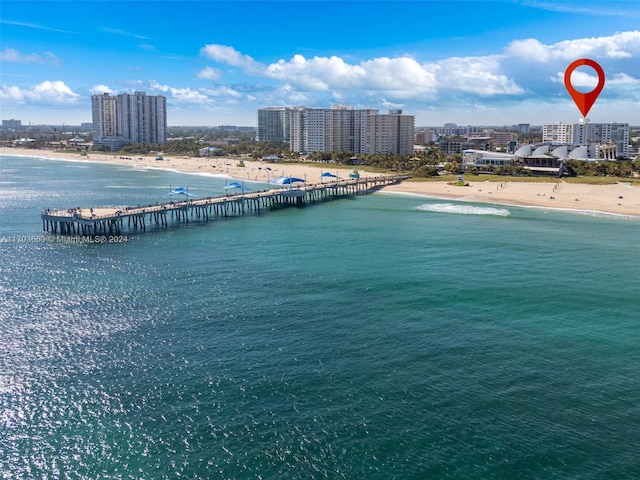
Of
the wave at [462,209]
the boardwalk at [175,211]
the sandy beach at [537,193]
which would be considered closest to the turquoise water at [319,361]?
the boardwalk at [175,211]

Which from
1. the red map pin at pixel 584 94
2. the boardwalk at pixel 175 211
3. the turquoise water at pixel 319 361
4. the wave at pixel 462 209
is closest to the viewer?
the turquoise water at pixel 319 361

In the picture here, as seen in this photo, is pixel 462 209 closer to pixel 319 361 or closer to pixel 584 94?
pixel 584 94

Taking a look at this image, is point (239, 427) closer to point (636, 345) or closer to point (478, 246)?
point (636, 345)

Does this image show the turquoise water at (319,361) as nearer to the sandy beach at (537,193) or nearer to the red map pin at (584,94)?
the red map pin at (584,94)

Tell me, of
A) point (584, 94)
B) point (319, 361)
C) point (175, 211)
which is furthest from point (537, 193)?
point (319, 361)

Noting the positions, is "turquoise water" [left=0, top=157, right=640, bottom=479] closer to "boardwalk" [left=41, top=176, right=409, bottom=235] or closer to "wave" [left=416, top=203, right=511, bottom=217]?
"boardwalk" [left=41, top=176, right=409, bottom=235]

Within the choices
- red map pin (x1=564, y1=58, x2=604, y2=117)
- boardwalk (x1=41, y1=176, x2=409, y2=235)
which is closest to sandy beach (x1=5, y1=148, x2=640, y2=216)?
boardwalk (x1=41, y1=176, x2=409, y2=235)

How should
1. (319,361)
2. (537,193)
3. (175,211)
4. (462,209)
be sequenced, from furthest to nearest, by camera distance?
(537,193), (462,209), (175,211), (319,361)
